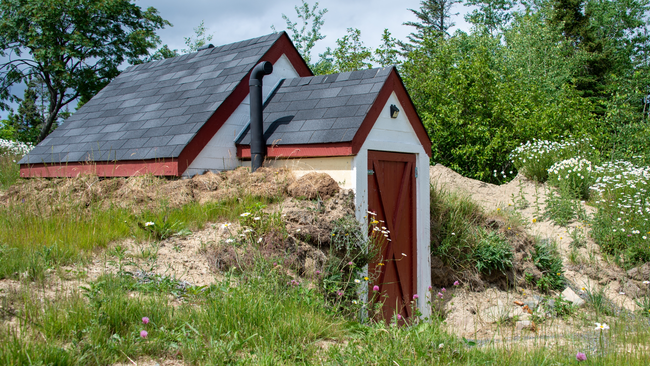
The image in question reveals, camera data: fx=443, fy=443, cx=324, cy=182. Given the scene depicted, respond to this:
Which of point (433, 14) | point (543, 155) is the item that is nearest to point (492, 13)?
point (433, 14)

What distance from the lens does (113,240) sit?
470cm

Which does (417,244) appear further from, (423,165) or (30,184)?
(30,184)

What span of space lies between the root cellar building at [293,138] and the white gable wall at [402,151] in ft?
0.05

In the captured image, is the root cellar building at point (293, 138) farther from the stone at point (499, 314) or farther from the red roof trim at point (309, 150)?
the stone at point (499, 314)

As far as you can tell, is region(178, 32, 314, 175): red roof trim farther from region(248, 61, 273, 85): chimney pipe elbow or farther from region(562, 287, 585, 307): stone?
region(562, 287, 585, 307): stone

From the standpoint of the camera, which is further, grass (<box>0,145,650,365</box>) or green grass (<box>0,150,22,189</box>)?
green grass (<box>0,150,22,189</box>)

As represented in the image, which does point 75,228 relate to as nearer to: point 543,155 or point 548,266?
point 548,266

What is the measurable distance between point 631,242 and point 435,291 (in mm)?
4176

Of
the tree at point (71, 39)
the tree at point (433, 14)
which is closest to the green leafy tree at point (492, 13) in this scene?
the tree at point (433, 14)

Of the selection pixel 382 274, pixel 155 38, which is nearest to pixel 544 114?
pixel 382 274

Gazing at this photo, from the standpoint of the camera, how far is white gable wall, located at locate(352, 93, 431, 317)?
18.5 feet

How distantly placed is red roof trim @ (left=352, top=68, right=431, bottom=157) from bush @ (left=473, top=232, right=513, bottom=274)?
6.71ft

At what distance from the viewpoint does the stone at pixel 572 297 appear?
7036 mm

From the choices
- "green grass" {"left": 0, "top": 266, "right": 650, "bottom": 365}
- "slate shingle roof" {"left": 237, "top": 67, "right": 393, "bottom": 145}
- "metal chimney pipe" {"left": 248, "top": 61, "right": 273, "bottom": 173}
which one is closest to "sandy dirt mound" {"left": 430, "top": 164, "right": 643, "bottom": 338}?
"green grass" {"left": 0, "top": 266, "right": 650, "bottom": 365}
